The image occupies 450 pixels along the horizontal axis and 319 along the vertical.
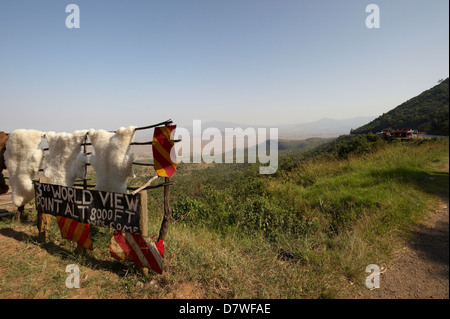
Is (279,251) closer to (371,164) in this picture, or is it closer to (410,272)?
(410,272)

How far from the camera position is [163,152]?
2867mm

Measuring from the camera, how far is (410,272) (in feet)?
8.83

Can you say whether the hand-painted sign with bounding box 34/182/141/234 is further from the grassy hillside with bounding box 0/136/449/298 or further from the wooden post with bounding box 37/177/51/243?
the grassy hillside with bounding box 0/136/449/298

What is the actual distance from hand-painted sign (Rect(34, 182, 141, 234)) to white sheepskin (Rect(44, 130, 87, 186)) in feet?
0.68

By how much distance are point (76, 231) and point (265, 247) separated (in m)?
3.42

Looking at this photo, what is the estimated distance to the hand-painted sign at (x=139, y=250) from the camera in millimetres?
2764

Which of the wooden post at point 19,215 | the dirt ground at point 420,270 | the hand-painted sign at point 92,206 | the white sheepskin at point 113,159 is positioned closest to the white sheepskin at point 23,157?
the hand-painted sign at point 92,206

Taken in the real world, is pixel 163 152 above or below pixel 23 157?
above

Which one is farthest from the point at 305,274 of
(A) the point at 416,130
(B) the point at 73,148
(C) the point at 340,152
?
(C) the point at 340,152

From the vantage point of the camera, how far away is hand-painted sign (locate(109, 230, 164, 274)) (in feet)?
9.07

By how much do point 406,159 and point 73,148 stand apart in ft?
31.2

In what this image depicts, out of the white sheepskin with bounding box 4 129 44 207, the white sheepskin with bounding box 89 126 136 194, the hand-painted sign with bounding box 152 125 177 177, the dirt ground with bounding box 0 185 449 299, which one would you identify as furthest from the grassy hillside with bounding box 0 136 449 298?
the white sheepskin with bounding box 4 129 44 207

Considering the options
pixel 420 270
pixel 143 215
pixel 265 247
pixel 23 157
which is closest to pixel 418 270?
pixel 420 270

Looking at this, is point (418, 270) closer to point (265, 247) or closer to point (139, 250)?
point (265, 247)
